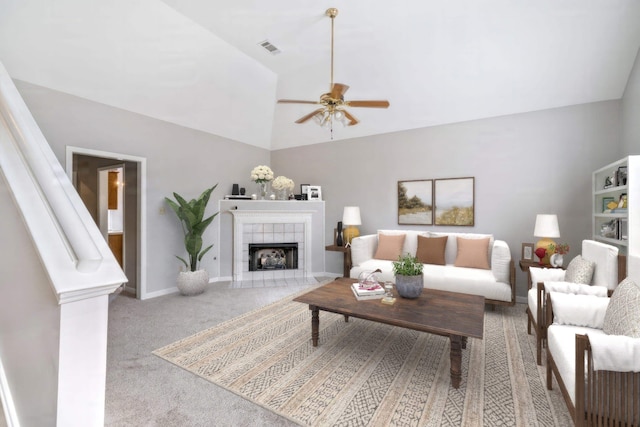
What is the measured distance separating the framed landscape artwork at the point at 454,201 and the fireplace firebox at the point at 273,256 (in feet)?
8.98

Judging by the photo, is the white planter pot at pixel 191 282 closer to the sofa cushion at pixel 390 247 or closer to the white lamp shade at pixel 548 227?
the sofa cushion at pixel 390 247

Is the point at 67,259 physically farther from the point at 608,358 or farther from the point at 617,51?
the point at 617,51

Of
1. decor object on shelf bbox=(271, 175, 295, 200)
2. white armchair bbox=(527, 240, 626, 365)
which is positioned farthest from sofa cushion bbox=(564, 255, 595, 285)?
decor object on shelf bbox=(271, 175, 295, 200)

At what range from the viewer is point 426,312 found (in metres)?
2.29

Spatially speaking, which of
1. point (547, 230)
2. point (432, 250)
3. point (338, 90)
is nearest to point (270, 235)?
point (432, 250)

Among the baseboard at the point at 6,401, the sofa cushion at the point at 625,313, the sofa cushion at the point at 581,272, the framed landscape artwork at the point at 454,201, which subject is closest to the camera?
the baseboard at the point at 6,401

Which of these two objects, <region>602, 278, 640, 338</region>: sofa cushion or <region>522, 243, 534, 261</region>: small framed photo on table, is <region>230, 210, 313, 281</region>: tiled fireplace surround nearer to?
<region>522, 243, 534, 261</region>: small framed photo on table

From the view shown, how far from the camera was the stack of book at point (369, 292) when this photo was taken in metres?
2.64

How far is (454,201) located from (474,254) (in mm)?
972

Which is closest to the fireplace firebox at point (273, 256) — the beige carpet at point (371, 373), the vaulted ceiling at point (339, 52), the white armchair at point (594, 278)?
the beige carpet at point (371, 373)

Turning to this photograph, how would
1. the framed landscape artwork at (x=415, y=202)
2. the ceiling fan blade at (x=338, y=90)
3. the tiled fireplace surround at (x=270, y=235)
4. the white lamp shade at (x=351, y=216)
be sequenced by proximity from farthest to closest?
the tiled fireplace surround at (x=270, y=235)
the white lamp shade at (x=351, y=216)
the framed landscape artwork at (x=415, y=202)
the ceiling fan blade at (x=338, y=90)

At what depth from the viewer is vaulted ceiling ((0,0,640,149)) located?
2914 millimetres

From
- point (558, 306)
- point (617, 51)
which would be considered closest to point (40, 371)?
point (558, 306)

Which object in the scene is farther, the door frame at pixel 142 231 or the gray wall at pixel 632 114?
the door frame at pixel 142 231
